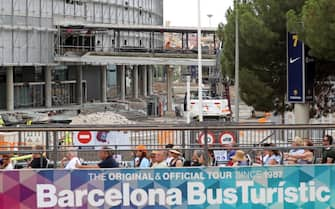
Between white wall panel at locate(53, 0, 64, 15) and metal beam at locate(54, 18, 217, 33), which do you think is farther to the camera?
metal beam at locate(54, 18, 217, 33)

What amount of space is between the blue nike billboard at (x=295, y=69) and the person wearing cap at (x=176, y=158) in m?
13.8

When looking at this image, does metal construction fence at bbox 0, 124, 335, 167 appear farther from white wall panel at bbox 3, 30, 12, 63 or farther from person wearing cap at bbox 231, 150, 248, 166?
white wall panel at bbox 3, 30, 12, 63

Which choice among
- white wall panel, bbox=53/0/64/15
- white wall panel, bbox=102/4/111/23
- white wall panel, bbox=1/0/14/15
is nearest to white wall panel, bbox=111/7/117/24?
white wall panel, bbox=102/4/111/23

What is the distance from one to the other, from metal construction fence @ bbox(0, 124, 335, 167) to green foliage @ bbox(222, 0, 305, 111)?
50.9 feet

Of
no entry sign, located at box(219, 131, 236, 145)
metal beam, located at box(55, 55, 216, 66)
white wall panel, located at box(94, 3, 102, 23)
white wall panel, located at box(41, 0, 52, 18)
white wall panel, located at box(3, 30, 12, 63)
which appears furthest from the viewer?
white wall panel, located at box(94, 3, 102, 23)

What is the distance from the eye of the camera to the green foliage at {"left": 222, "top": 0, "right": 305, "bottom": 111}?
26.0 m

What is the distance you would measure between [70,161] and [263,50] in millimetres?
17734

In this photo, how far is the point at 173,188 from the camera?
31.5 feet

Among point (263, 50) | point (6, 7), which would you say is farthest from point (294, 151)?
point (6, 7)

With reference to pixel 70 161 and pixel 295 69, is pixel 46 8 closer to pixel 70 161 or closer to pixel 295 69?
pixel 295 69

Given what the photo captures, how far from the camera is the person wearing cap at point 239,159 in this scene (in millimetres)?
9641

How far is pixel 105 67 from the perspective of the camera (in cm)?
7681

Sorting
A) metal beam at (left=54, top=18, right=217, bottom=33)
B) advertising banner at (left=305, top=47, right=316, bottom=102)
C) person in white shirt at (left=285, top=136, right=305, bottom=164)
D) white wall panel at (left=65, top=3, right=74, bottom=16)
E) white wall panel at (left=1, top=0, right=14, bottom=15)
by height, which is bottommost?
person in white shirt at (left=285, top=136, right=305, bottom=164)

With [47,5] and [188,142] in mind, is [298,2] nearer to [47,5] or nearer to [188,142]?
[188,142]
